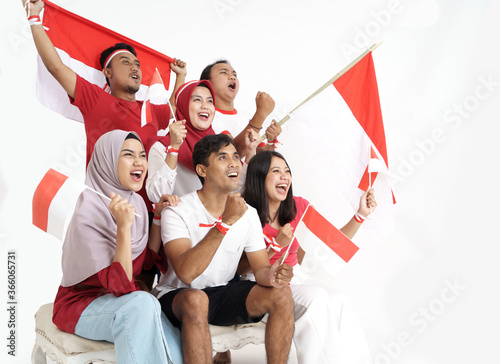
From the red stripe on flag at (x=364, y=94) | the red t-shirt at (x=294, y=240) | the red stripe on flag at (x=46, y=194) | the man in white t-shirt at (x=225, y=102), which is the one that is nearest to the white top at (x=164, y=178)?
the man in white t-shirt at (x=225, y=102)

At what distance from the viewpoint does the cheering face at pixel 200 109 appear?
358cm

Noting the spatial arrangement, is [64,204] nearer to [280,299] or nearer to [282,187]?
[280,299]

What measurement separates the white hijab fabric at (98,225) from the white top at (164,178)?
198mm

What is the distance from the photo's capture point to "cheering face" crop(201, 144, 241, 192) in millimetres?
3195

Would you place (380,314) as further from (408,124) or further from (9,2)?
(9,2)

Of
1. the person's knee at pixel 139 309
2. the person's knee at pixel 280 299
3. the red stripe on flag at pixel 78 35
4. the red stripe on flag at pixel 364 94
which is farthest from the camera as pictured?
the red stripe on flag at pixel 364 94

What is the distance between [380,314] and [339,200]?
3.20 feet

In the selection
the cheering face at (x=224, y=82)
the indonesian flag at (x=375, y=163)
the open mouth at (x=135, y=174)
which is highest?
the cheering face at (x=224, y=82)

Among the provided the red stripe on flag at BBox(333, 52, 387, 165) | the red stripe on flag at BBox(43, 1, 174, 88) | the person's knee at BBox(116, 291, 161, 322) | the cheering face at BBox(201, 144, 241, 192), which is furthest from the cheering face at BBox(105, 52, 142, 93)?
the person's knee at BBox(116, 291, 161, 322)

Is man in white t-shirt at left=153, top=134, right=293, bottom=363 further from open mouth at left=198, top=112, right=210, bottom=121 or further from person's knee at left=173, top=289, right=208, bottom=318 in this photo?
open mouth at left=198, top=112, right=210, bottom=121

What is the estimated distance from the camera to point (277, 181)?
348 centimetres

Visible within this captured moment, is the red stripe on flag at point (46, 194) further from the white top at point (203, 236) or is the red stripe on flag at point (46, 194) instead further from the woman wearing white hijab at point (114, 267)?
the white top at point (203, 236)

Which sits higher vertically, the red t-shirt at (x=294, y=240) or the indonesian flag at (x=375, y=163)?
the indonesian flag at (x=375, y=163)

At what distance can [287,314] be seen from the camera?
9.94ft
